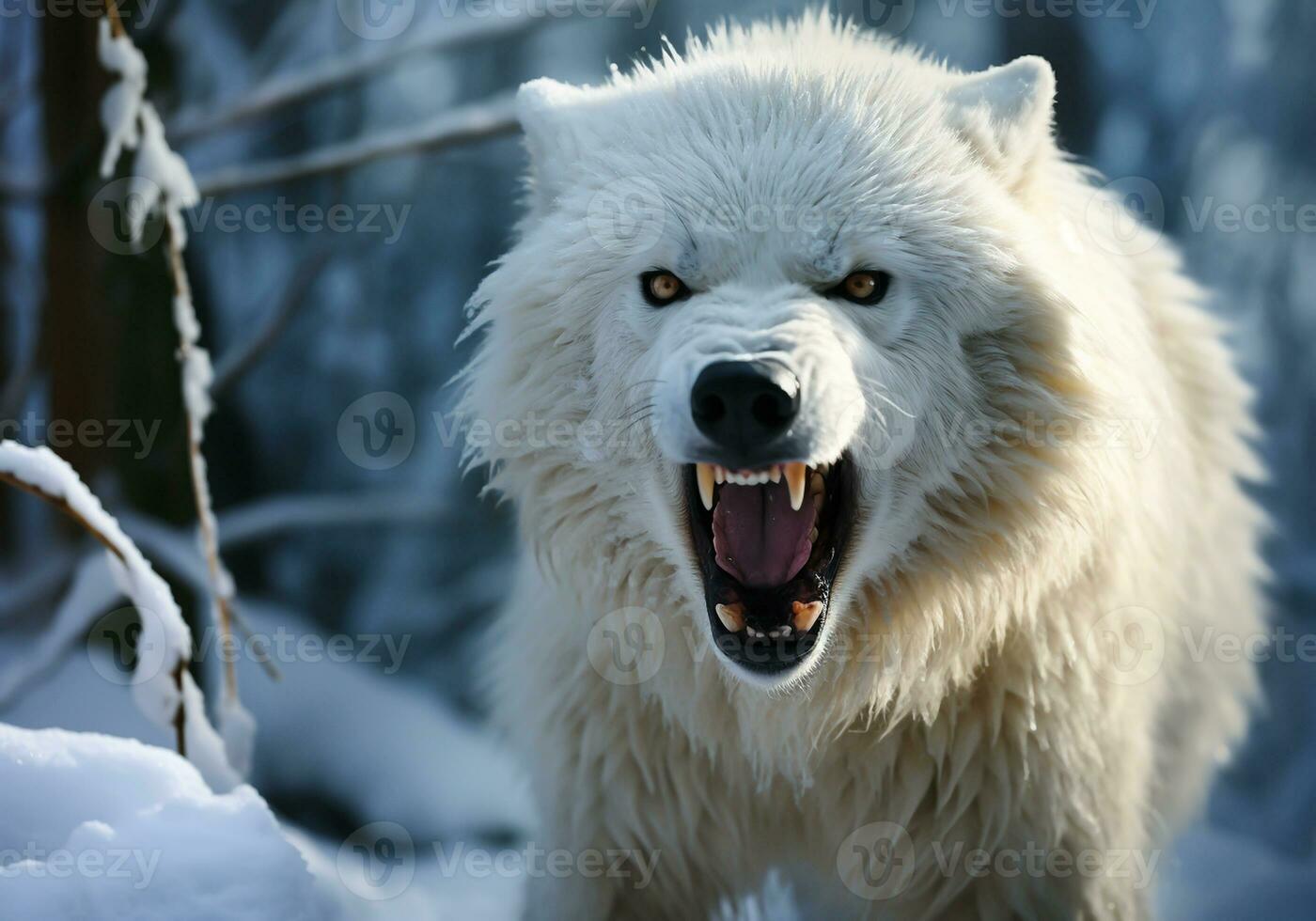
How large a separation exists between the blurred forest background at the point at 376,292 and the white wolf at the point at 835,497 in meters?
2.05

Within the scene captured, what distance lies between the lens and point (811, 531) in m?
2.25

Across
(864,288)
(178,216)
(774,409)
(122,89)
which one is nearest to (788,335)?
(774,409)

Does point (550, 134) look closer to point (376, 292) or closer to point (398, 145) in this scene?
point (398, 145)

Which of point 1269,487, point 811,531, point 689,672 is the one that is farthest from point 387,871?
point 1269,487

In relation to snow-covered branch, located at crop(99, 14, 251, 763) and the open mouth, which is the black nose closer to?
the open mouth

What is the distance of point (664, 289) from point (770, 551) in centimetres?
57

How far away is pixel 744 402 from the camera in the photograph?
1.93 meters

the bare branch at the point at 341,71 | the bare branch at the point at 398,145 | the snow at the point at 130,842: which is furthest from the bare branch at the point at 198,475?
the bare branch at the point at 341,71

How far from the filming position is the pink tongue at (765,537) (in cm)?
222

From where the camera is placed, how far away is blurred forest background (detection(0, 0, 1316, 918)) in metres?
4.66

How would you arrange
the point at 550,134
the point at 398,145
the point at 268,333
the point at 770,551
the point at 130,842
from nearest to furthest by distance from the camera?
the point at 130,842, the point at 770,551, the point at 550,134, the point at 398,145, the point at 268,333

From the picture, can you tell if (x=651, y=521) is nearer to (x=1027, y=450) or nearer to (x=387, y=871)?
(x=1027, y=450)

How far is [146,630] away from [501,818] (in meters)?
3.09

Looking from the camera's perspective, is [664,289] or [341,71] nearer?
[664,289]
